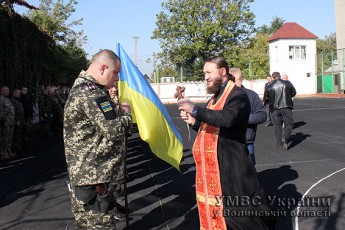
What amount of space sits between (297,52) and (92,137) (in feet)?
159

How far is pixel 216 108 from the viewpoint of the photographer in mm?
3227

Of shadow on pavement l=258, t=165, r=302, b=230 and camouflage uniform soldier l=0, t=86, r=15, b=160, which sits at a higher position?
camouflage uniform soldier l=0, t=86, r=15, b=160

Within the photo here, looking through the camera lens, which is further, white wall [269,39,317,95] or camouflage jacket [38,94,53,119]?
white wall [269,39,317,95]

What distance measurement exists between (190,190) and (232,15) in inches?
1766

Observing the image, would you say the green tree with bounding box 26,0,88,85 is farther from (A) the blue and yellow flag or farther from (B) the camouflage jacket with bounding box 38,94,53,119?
(A) the blue and yellow flag

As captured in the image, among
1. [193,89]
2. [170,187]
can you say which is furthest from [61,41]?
[170,187]

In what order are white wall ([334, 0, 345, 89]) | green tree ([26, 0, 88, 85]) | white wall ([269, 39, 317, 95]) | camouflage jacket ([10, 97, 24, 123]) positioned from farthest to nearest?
white wall ([334, 0, 345, 89]) < white wall ([269, 39, 317, 95]) < green tree ([26, 0, 88, 85]) < camouflage jacket ([10, 97, 24, 123])

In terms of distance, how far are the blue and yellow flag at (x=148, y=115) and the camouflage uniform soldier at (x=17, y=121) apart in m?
7.14

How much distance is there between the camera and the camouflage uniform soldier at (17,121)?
10.9m

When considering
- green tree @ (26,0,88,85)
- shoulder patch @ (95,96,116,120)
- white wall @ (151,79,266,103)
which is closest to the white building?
white wall @ (151,79,266,103)

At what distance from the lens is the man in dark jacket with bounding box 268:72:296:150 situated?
9797mm

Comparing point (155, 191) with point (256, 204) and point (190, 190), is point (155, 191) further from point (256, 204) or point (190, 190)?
point (256, 204)

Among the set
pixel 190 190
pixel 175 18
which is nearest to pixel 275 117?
pixel 190 190

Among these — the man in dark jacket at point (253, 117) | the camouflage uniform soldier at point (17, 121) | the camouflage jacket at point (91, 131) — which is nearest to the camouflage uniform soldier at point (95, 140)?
the camouflage jacket at point (91, 131)
